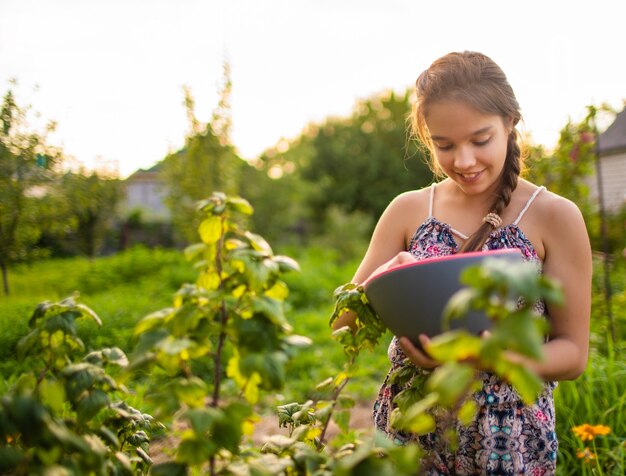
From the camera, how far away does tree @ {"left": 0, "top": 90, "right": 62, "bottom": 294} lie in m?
3.44

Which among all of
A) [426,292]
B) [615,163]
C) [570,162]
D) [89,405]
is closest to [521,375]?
[426,292]

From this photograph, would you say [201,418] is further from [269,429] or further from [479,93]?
[269,429]

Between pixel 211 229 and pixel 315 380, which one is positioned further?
pixel 315 380

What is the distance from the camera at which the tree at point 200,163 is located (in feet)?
31.3

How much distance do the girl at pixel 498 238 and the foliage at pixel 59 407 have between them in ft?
2.10

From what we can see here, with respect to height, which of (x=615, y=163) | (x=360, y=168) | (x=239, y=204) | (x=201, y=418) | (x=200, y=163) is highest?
(x=360, y=168)

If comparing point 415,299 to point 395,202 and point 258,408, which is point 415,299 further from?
point 258,408

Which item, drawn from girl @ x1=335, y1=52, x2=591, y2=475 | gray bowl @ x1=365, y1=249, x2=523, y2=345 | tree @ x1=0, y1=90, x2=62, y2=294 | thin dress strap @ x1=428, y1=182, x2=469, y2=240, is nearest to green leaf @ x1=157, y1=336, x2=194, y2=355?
gray bowl @ x1=365, y1=249, x2=523, y2=345

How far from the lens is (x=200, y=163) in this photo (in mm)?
9539

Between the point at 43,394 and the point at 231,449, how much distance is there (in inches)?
12.6

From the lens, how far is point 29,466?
2.96ft

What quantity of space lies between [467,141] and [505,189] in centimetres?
22

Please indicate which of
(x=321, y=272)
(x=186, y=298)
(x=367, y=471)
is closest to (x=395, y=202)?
(x=186, y=298)

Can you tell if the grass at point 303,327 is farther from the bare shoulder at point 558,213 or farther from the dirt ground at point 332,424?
the bare shoulder at point 558,213
